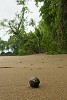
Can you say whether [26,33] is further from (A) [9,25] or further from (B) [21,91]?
(B) [21,91]

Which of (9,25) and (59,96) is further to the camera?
(9,25)

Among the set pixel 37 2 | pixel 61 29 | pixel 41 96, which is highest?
pixel 37 2

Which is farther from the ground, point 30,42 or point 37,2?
point 37,2

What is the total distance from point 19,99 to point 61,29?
9715 millimetres

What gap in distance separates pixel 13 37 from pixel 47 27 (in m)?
14.6

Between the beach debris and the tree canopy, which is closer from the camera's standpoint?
the beach debris

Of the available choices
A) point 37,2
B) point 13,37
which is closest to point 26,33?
point 13,37

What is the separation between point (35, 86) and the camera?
259 centimetres

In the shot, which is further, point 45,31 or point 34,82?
point 45,31

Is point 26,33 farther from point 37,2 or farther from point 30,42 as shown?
point 37,2

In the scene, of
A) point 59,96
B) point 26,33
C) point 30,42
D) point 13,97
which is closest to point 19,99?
point 13,97

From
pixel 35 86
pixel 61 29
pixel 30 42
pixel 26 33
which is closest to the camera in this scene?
pixel 35 86

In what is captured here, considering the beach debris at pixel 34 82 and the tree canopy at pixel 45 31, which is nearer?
the beach debris at pixel 34 82

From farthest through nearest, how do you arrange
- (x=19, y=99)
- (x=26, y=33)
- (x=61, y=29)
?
(x=26, y=33) → (x=61, y=29) → (x=19, y=99)
